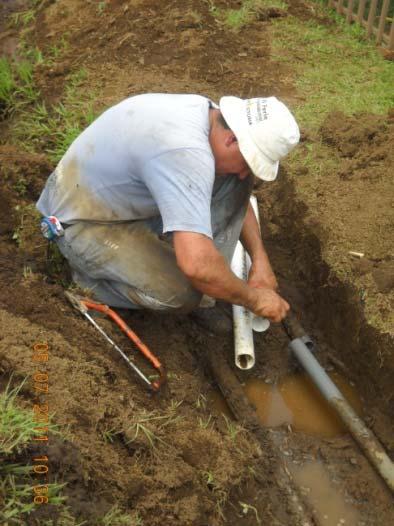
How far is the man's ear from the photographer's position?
2771 mm

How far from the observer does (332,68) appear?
550 centimetres

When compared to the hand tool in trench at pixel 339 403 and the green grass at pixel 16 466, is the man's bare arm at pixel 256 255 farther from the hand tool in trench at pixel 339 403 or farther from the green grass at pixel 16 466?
the green grass at pixel 16 466

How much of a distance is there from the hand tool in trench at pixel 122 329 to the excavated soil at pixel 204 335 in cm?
5

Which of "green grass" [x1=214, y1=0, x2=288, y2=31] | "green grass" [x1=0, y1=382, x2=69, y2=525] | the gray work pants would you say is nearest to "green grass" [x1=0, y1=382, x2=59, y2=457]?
"green grass" [x1=0, y1=382, x2=69, y2=525]

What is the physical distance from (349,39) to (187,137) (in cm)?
400

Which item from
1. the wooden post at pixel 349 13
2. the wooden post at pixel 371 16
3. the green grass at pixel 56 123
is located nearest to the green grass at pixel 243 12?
the wooden post at pixel 349 13

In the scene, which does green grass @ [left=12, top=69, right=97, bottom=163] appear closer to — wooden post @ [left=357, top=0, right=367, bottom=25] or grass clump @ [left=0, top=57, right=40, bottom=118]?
grass clump @ [left=0, top=57, right=40, bottom=118]

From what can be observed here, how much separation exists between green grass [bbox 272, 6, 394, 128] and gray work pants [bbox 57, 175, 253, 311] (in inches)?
67.0

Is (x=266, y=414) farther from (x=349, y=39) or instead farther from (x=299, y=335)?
(x=349, y=39)

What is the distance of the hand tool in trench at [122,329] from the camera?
10.1 feet

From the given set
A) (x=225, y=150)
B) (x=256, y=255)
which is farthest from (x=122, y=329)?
(x=225, y=150)

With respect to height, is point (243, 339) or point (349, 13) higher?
point (349, 13)

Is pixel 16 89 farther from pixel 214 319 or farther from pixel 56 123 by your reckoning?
pixel 214 319
